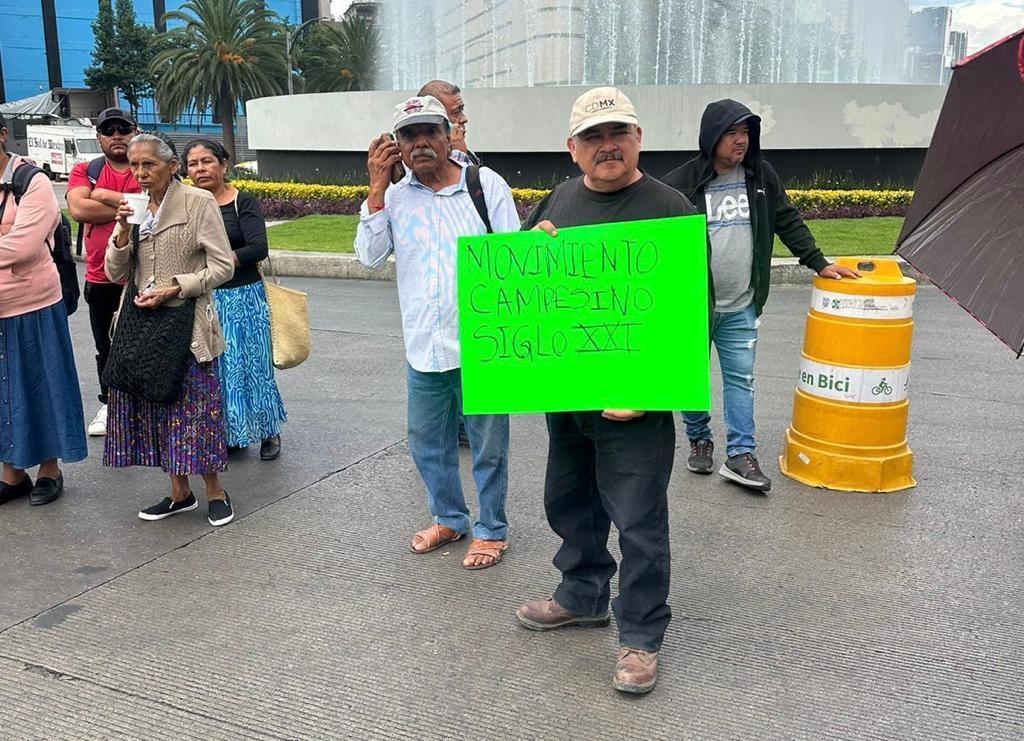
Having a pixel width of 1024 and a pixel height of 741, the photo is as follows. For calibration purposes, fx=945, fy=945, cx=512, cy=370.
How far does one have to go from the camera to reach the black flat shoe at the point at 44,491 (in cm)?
491

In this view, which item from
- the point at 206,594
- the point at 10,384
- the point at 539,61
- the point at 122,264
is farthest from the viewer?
the point at 539,61

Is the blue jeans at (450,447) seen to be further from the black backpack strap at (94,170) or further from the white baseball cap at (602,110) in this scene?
the black backpack strap at (94,170)

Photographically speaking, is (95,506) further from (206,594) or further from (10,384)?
(206,594)

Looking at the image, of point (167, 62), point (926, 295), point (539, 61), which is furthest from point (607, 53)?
point (167, 62)

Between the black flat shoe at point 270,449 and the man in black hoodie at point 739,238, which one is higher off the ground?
the man in black hoodie at point 739,238

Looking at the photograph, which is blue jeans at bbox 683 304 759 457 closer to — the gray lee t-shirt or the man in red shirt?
the gray lee t-shirt

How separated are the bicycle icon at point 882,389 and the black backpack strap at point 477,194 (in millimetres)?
2287

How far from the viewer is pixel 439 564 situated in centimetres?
413

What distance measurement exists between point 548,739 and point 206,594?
1710 millimetres

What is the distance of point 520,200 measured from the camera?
55.2 feet

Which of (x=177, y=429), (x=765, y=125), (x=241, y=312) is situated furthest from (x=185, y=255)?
(x=765, y=125)

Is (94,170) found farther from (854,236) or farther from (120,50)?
(120,50)

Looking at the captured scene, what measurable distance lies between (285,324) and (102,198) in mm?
1196

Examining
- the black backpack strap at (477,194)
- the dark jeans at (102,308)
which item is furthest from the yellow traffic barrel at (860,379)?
the dark jeans at (102,308)
